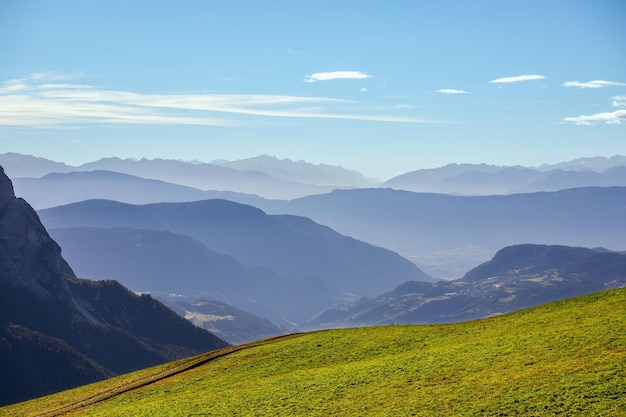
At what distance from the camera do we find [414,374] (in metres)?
67.8

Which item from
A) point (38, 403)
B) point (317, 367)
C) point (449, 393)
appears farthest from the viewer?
point (38, 403)

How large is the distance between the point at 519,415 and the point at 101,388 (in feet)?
216

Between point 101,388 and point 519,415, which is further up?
point 519,415

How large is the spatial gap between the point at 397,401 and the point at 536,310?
40.4 metres

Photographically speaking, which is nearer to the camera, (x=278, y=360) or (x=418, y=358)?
(x=418, y=358)

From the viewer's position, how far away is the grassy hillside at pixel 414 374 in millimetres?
54094

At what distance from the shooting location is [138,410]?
7331 cm

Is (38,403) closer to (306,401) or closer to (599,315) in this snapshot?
(306,401)

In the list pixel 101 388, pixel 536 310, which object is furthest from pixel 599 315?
pixel 101 388

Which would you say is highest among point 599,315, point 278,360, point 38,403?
point 599,315

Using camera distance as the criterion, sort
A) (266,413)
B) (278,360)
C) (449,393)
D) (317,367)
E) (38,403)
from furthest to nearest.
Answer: (38,403) → (278,360) → (317,367) → (266,413) → (449,393)

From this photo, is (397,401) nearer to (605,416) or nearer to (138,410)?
(605,416)

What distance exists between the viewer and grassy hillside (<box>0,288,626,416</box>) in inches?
2130

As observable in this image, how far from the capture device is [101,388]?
97.8 m
